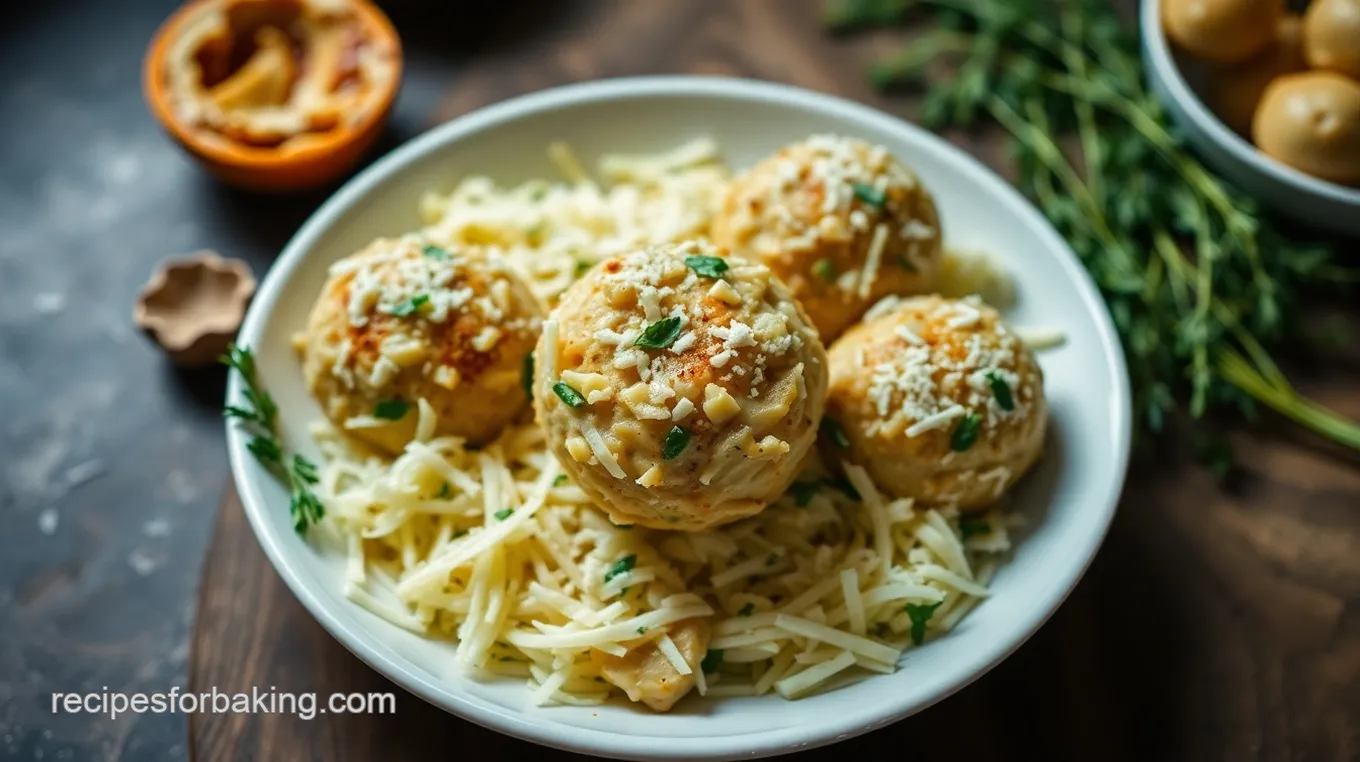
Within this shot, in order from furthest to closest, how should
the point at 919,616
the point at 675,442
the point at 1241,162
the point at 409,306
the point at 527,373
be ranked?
the point at 1241,162, the point at 527,373, the point at 409,306, the point at 919,616, the point at 675,442

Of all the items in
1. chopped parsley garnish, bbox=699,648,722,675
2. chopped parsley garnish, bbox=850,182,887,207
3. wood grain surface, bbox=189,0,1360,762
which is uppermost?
chopped parsley garnish, bbox=850,182,887,207

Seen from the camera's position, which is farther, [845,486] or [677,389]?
[845,486]

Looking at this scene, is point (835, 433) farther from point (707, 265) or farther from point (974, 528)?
point (707, 265)

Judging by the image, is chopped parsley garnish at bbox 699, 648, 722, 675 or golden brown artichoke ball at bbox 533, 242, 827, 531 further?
chopped parsley garnish at bbox 699, 648, 722, 675

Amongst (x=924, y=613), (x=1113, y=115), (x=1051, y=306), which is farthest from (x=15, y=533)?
(x=1113, y=115)

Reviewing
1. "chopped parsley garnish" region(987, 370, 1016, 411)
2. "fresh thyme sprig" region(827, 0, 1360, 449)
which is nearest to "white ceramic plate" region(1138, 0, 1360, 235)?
"fresh thyme sprig" region(827, 0, 1360, 449)

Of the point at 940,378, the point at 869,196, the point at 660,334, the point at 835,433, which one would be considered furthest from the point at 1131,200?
the point at 660,334

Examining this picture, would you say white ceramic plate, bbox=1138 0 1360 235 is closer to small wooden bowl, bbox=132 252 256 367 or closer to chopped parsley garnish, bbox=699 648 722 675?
chopped parsley garnish, bbox=699 648 722 675

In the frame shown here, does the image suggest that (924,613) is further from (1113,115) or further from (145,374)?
(145,374)
